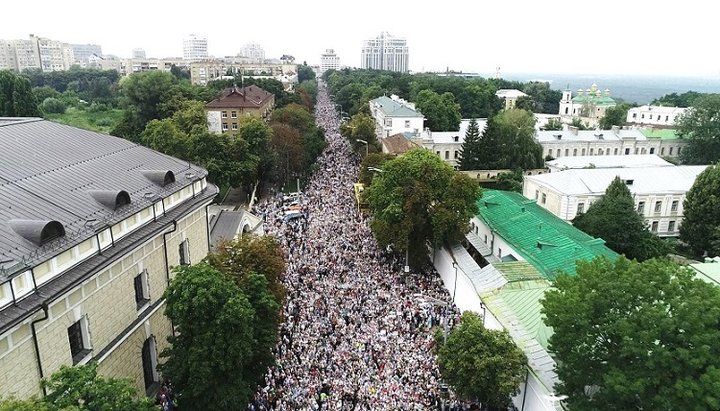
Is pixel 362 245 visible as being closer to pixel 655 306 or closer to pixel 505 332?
pixel 505 332

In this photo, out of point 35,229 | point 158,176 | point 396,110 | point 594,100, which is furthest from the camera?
point 594,100

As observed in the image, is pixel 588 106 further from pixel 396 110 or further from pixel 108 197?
pixel 108 197

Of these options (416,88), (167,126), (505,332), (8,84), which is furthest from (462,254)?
(416,88)

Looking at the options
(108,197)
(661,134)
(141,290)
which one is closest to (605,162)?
(661,134)

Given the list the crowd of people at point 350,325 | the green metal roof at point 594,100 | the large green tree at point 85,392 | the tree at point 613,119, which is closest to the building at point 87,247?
the large green tree at point 85,392

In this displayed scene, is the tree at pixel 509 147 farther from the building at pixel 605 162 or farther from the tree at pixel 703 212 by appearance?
the tree at pixel 703 212

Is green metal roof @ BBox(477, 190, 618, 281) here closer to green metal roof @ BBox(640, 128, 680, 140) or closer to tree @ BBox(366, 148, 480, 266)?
tree @ BBox(366, 148, 480, 266)

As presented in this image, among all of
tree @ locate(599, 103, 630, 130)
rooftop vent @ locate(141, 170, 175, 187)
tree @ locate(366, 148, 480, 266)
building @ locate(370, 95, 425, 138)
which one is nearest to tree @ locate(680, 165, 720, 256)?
tree @ locate(366, 148, 480, 266)
